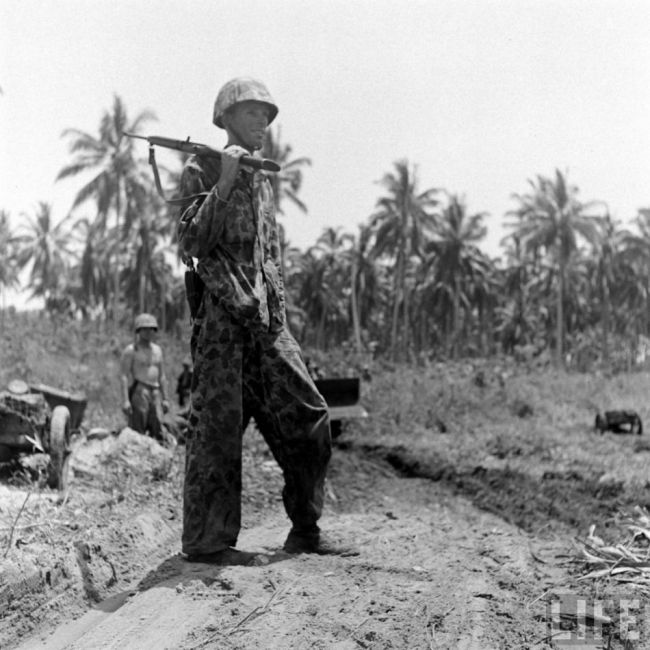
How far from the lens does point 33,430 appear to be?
18.3ft

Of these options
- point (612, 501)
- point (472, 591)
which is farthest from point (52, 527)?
point (612, 501)

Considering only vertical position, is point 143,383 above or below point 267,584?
above

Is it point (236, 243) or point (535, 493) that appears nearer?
point (236, 243)

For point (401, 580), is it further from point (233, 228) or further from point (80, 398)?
point (80, 398)

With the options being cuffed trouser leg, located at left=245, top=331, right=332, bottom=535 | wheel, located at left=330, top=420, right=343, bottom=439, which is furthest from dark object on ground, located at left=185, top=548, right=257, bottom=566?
wheel, located at left=330, top=420, right=343, bottom=439

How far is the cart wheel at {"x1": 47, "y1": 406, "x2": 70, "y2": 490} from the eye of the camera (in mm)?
5191

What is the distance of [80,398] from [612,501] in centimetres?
512

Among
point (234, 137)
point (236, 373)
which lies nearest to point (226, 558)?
point (236, 373)

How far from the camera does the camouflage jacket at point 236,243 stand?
138 inches

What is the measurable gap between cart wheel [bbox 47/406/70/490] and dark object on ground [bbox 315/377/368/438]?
20.4 feet

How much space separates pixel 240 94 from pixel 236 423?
1611 millimetres

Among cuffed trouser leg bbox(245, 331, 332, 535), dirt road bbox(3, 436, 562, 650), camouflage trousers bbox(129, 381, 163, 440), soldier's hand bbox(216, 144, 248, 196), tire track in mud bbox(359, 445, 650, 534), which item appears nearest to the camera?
dirt road bbox(3, 436, 562, 650)

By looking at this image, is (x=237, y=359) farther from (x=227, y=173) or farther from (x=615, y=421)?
(x=615, y=421)

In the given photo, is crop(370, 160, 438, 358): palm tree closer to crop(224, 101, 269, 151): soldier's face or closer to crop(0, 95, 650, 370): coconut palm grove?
crop(0, 95, 650, 370): coconut palm grove
